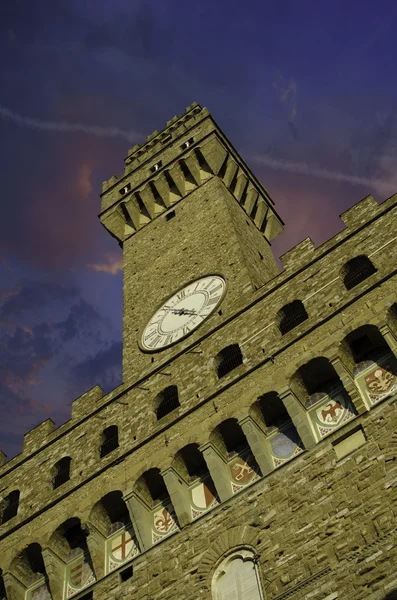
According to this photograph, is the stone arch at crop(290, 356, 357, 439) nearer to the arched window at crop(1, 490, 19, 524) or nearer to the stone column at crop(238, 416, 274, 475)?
the stone column at crop(238, 416, 274, 475)

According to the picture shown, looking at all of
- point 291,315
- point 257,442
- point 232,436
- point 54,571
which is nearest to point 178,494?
point 232,436

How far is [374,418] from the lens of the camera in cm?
1316

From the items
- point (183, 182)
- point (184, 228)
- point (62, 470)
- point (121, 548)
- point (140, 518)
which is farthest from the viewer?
point (183, 182)

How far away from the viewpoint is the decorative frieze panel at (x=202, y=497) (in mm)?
14172

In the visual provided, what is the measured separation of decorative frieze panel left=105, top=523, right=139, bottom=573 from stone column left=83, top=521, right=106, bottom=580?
0.31 ft

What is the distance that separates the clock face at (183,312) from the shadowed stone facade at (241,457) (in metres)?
0.24

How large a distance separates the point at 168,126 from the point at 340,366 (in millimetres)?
19403

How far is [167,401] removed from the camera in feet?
55.5

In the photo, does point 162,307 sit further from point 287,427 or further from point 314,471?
point 314,471

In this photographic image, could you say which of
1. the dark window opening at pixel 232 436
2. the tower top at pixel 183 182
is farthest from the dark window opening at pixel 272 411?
the tower top at pixel 183 182

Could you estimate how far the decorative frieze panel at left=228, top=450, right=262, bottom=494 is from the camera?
1407 cm

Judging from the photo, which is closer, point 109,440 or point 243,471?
point 243,471

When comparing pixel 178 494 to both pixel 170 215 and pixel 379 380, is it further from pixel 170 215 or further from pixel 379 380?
pixel 170 215

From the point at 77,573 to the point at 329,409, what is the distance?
5.71 meters
